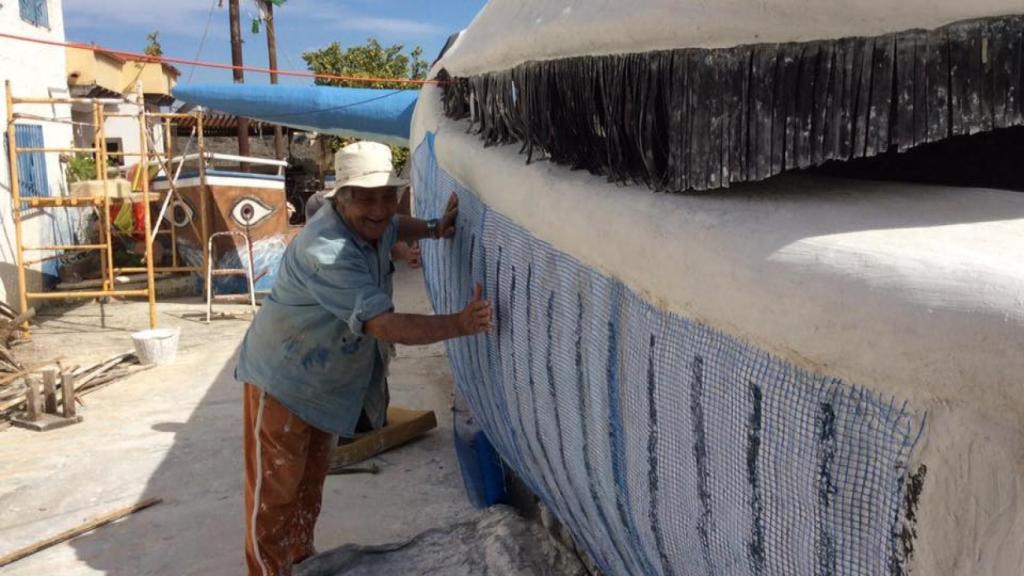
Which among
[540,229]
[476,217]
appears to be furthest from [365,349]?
[540,229]

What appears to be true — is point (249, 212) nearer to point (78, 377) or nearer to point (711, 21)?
point (78, 377)

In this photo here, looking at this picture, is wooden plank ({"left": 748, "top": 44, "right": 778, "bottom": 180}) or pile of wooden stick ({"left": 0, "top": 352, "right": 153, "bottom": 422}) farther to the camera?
pile of wooden stick ({"left": 0, "top": 352, "right": 153, "bottom": 422})

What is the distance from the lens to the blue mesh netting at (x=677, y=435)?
96 cm

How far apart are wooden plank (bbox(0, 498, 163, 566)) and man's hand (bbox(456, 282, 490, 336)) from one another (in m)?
2.37

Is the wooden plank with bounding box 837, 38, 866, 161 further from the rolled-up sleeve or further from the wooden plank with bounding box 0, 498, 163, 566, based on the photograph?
the wooden plank with bounding box 0, 498, 163, 566

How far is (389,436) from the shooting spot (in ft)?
14.6

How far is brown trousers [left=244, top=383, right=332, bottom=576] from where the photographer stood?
9.66 feet

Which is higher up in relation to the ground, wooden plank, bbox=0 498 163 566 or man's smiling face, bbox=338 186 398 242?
man's smiling face, bbox=338 186 398 242

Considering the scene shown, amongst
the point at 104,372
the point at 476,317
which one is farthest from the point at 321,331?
the point at 104,372

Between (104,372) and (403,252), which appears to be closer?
(403,252)

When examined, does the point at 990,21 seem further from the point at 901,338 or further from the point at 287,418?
the point at 287,418

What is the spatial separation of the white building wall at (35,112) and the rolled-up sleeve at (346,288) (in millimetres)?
8372

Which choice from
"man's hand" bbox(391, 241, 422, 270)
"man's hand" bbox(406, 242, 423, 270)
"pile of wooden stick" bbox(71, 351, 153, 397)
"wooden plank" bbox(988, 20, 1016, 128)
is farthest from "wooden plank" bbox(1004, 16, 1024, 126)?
"pile of wooden stick" bbox(71, 351, 153, 397)

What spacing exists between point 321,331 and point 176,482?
1929 millimetres
